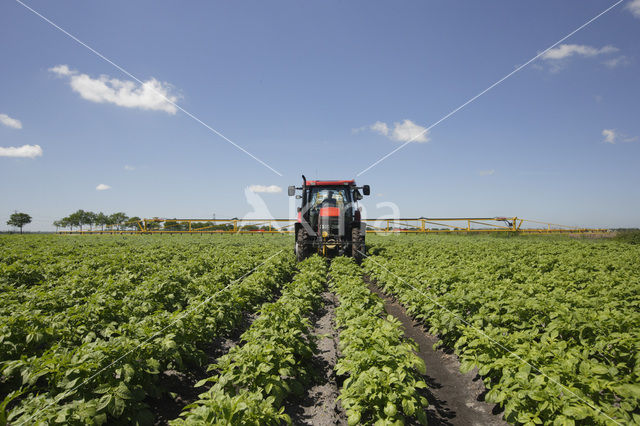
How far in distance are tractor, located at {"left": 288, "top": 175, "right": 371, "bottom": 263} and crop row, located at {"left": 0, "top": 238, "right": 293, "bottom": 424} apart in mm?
5426

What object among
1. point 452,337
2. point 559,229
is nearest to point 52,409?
point 452,337

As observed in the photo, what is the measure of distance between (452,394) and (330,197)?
8.57 metres

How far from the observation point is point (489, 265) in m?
8.71

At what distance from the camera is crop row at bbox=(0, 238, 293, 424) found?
264cm

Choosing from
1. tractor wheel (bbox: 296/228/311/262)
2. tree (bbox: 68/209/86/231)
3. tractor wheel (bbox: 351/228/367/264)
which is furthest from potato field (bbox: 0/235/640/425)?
tree (bbox: 68/209/86/231)

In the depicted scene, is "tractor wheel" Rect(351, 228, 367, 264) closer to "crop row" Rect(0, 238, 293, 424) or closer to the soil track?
"crop row" Rect(0, 238, 293, 424)

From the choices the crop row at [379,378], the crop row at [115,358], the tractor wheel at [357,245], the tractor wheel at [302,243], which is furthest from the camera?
the tractor wheel at [302,243]

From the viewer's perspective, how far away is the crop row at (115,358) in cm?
264

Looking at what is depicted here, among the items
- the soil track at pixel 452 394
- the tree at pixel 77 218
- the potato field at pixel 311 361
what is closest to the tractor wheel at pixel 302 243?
the potato field at pixel 311 361

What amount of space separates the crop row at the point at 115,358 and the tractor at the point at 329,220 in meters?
5.43

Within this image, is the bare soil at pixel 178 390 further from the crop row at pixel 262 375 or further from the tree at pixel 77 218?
the tree at pixel 77 218

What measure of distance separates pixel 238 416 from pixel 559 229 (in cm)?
3047

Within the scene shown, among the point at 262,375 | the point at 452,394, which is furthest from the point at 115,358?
the point at 452,394

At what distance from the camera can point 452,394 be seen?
402 cm
